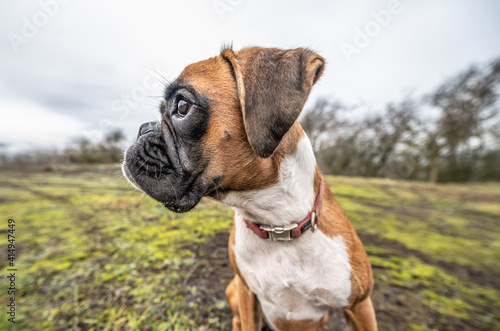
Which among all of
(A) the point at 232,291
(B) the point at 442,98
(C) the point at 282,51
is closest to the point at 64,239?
(A) the point at 232,291

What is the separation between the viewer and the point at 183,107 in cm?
149

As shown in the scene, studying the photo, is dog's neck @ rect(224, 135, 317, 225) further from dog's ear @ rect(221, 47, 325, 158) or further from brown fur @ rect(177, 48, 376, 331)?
dog's ear @ rect(221, 47, 325, 158)

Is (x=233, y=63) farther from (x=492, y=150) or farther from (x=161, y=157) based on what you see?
(x=492, y=150)

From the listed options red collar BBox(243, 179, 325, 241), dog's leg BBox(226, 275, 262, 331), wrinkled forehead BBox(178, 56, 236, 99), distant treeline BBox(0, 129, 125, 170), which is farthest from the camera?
distant treeline BBox(0, 129, 125, 170)

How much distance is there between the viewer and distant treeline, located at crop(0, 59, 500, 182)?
44.7ft

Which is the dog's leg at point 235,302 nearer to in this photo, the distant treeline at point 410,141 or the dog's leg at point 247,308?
the dog's leg at point 247,308

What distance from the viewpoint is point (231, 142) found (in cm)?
146

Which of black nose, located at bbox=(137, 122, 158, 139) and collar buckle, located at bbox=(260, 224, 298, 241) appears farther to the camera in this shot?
black nose, located at bbox=(137, 122, 158, 139)

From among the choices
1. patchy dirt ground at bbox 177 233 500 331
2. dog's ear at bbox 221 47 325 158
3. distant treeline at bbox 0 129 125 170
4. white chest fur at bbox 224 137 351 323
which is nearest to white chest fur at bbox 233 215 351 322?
white chest fur at bbox 224 137 351 323

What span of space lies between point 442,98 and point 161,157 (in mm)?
20310

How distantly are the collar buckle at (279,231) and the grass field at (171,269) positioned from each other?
4.34 feet

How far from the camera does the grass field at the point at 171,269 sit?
2.21 m

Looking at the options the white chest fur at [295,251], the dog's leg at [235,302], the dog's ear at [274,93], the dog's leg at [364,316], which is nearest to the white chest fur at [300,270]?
the white chest fur at [295,251]

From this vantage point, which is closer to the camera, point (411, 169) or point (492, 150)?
point (492, 150)
